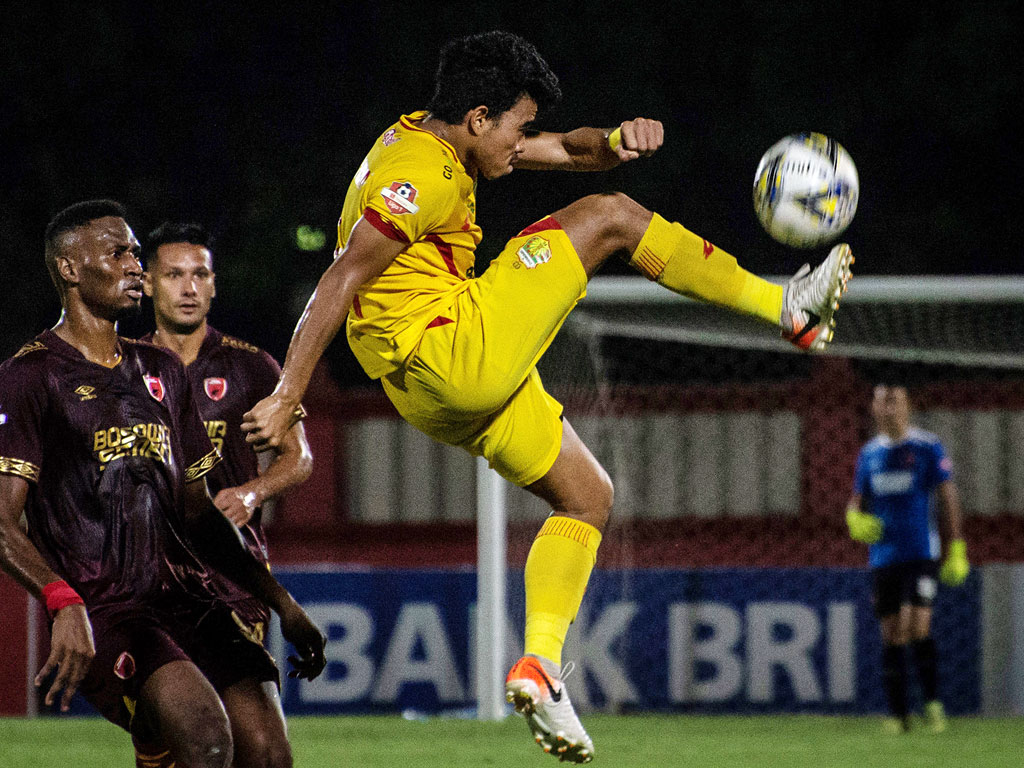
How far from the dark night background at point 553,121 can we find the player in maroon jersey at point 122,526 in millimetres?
10770

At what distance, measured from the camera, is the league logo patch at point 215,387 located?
5039 mm

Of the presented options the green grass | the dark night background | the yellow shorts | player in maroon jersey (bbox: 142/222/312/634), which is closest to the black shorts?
the green grass

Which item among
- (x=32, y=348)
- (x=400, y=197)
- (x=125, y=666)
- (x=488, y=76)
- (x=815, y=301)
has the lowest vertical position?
(x=125, y=666)

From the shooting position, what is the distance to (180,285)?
5156 mm

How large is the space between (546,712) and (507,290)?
3.74 feet

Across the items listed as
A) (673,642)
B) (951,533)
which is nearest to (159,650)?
(673,642)

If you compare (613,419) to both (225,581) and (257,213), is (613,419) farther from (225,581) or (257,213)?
(225,581)

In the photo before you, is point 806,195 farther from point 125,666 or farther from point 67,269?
point 125,666

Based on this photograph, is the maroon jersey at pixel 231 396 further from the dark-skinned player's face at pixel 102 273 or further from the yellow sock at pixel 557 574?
the yellow sock at pixel 557 574

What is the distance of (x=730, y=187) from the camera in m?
15.8

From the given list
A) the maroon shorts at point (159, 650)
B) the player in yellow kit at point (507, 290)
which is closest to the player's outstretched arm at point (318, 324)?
the player in yellow kit at point (507, 290)

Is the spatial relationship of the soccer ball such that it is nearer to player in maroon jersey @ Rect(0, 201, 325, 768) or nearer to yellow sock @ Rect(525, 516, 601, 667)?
yellow sock @ Rect(525, 516, 601, 667)

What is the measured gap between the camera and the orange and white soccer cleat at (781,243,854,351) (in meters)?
4.15

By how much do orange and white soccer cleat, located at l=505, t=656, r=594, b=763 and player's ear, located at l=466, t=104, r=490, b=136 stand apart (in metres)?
1.46
